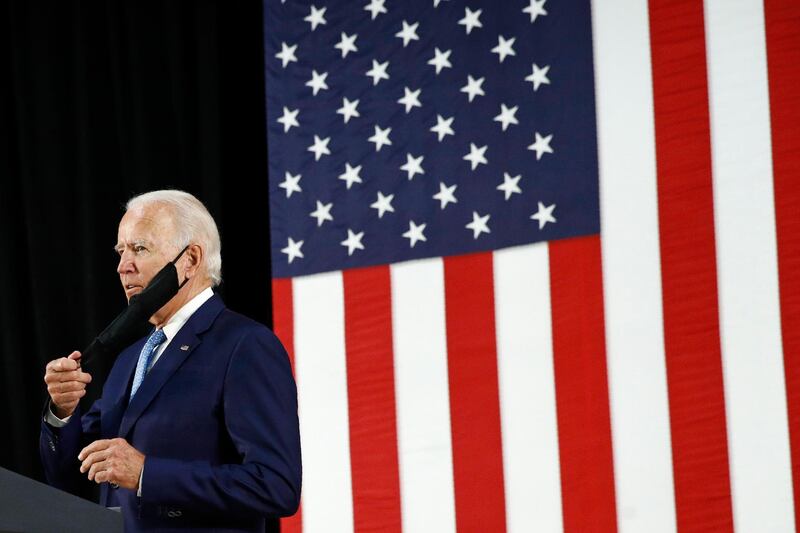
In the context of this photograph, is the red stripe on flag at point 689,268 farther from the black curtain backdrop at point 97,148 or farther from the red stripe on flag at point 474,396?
the black curtain backdrop at point 97,148

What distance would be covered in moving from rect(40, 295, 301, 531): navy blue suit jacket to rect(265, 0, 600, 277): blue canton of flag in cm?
154

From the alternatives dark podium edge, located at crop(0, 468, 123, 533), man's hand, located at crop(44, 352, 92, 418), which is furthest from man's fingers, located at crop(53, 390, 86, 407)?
dark podium edge, located at crop(0, 468, 123, 533)

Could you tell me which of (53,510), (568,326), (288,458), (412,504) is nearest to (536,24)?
(568,326)

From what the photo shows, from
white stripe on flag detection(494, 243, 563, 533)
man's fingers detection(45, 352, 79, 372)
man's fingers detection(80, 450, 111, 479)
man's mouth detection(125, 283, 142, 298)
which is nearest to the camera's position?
man's fingers detection(80, 450, 111, 479)

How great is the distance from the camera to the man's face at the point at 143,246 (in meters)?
2.01

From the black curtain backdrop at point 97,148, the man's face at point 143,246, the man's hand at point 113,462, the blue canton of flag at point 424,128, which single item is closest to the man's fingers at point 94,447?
the man's hand at point 113,462

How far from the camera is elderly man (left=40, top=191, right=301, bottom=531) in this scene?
1.75 m

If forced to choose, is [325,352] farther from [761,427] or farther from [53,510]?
[53,510]

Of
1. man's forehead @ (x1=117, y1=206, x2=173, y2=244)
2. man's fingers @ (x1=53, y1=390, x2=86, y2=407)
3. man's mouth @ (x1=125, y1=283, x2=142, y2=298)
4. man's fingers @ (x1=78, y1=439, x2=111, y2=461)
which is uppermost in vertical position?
man's forehead @ (x1=117, y1=206, x2=173, y2=244)

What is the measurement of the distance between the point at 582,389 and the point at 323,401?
832 mm

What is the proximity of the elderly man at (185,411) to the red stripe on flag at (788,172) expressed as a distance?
1.63m

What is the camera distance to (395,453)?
3369 mm

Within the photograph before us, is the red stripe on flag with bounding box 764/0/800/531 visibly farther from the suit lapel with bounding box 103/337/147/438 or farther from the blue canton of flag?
the suit lapel with bounding box 103/337/147/438

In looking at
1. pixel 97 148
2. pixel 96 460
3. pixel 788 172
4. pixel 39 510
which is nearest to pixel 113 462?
pixel 96 460
